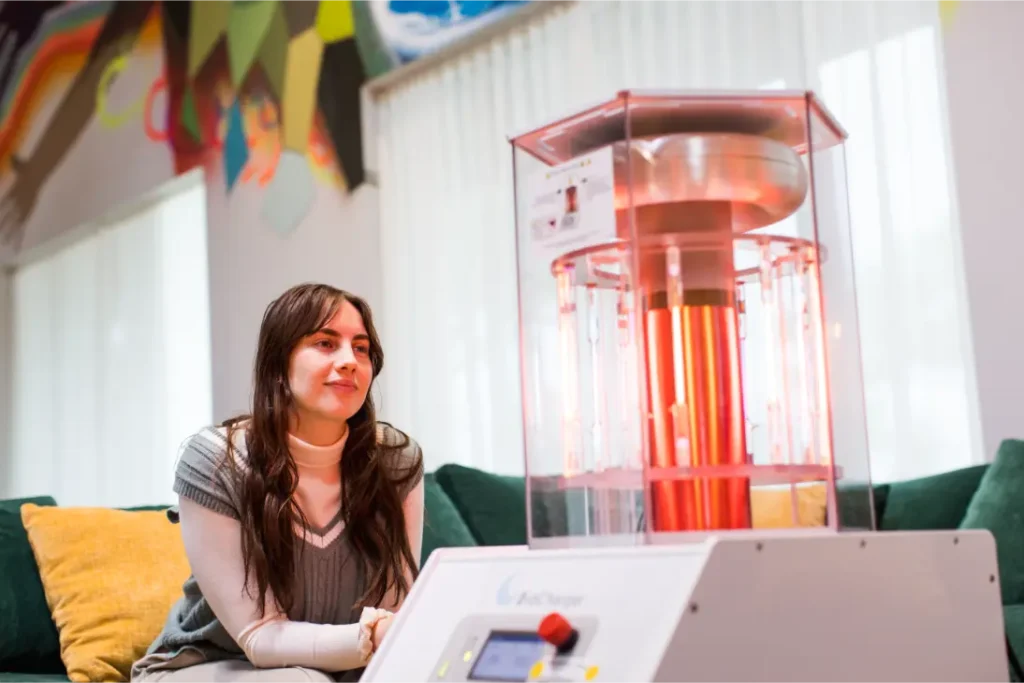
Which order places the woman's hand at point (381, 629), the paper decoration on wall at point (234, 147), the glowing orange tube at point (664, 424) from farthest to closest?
the paper decoration on wall at point (234, 147) < the woman's hand at point (381, 629) < the glowing orange tube at point (664, 424)

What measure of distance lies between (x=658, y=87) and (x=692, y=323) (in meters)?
1.32

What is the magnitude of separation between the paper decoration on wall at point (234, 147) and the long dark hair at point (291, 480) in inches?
117

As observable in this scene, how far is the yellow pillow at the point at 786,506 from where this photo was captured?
3.96 feet

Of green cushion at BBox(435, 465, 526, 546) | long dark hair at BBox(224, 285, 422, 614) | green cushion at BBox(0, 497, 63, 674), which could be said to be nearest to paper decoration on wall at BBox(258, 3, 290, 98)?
green cushion at BBox(435, 465, 526, 546)

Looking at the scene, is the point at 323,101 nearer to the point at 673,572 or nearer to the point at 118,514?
the point at 118,514

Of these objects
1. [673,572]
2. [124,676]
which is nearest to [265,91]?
[124,676]

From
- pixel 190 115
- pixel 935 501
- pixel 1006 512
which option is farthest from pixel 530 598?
pixel 190 115

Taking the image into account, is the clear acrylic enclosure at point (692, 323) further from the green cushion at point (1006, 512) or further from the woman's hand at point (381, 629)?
the green cushion at point (1006, 512)

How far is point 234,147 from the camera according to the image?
4637mm

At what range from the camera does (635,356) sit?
47.4 inches

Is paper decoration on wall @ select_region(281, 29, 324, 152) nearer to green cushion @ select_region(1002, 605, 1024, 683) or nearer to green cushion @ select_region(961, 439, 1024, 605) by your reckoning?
green cushion @ select_region(961, 439, 1024, 605)

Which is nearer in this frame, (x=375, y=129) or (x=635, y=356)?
(x=635, y=356)

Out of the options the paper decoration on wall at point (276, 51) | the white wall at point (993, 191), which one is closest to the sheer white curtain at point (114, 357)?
the paper decoration on wall at point (276, 51)

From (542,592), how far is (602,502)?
0.63 feet
